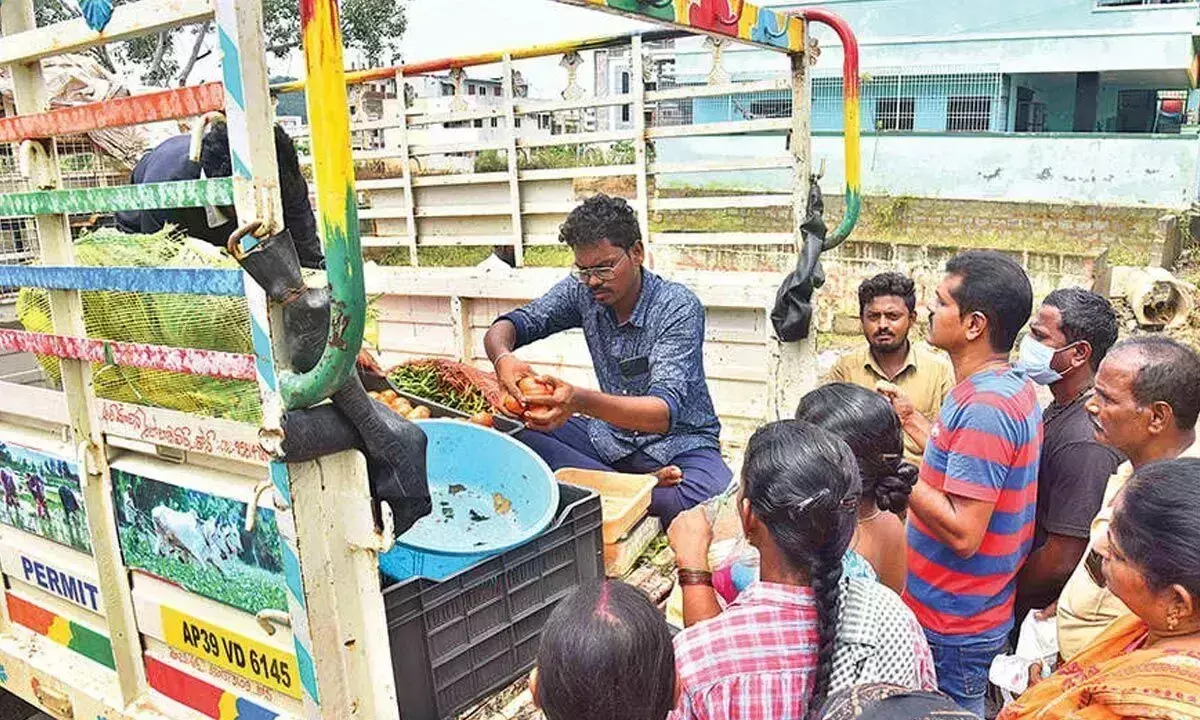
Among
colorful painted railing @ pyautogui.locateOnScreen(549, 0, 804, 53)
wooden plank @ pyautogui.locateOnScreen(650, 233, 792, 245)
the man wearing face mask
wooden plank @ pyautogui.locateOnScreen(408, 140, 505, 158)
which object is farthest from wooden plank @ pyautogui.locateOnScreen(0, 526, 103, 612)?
wooden plank @ pyautogui.locateOnScreen(408, 140, 505, 158)

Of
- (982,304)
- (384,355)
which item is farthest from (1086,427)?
(384,355)

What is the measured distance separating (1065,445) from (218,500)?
2275 mm

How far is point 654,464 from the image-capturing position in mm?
2990

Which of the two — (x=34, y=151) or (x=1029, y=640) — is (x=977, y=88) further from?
(x=34, y=151)

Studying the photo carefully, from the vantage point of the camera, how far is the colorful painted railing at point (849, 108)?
10.1 ft

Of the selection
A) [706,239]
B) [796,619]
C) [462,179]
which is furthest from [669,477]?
[462,179]

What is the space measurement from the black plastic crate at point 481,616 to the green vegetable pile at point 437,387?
1334 mm

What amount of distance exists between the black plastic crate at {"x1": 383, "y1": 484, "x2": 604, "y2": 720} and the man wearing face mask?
131cm

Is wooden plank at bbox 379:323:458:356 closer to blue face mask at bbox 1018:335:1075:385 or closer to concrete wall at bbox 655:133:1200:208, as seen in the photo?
blue face mask at bbox 1018:335:1075:385

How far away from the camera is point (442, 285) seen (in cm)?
488

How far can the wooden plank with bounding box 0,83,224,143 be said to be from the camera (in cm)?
151

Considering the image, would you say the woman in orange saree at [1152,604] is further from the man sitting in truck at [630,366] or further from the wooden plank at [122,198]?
the wooden plank at [122,198]

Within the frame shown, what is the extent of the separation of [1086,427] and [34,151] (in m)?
2.84

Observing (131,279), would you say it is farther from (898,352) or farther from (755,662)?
(898,352)
